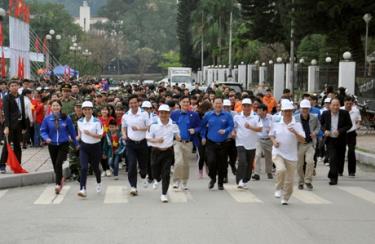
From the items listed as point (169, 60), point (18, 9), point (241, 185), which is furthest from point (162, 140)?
point (169, 60)

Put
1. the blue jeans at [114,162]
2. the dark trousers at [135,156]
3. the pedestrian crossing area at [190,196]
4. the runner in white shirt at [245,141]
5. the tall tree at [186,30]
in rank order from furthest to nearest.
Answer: the tall tree at [186,30] < the blue jeans at [114,162] < the runner in white shirt at [245,141] < the dark trousers at [135,156] < the pedestrian crossing area at [190,196]

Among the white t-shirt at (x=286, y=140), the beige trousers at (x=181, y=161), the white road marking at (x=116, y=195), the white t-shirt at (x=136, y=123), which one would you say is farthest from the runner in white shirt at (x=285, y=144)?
the white road marking at (x=116, y=195)

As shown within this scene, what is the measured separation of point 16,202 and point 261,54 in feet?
259

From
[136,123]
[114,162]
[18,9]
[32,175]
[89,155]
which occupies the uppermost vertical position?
[18,9]

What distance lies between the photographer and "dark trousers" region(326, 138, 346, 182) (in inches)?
634

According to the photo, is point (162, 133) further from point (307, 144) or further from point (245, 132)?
point (307, 144)

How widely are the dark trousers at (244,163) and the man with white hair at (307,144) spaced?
0.95 m

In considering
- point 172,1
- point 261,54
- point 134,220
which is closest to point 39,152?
point 134,220

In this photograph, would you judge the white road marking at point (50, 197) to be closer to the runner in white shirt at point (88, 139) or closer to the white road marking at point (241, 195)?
the runner in white shirt at point (88, 139)

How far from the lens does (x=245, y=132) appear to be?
49.0 feet

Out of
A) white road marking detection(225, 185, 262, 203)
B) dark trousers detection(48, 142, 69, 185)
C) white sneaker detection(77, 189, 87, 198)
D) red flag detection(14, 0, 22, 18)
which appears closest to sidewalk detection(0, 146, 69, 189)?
dark trousers detection(48, 142, 69, 185)

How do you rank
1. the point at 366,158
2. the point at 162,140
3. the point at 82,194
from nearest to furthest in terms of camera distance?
the point at 162,140
the point at 82,194
the point at 366,158

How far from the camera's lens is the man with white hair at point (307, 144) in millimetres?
15056

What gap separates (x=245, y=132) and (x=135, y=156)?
2200 millimetres
